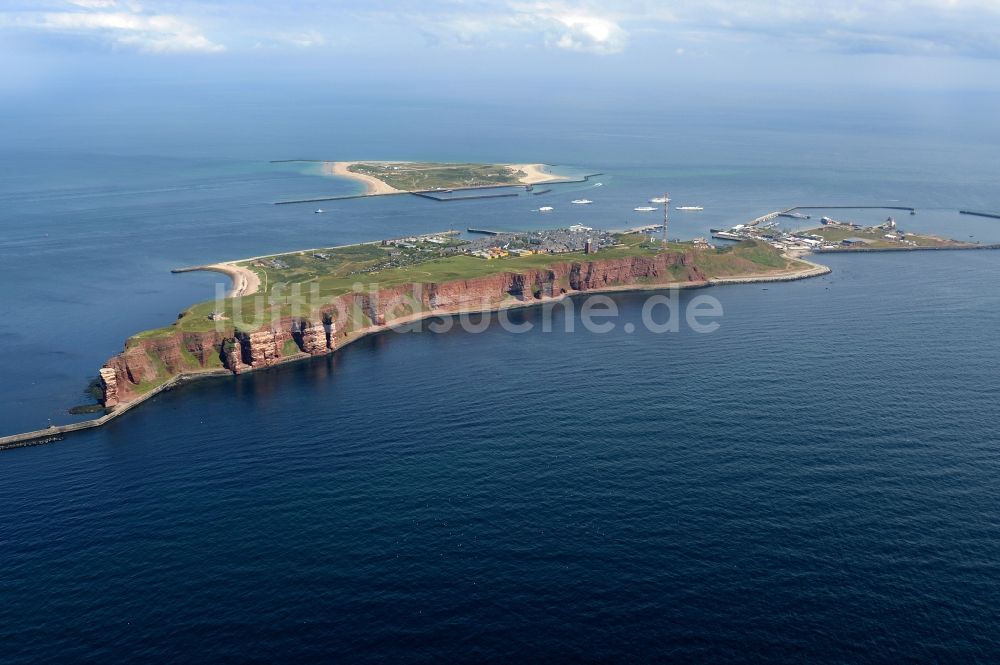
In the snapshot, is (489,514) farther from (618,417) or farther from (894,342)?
(894,342)

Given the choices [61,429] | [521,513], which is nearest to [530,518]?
[521,513]

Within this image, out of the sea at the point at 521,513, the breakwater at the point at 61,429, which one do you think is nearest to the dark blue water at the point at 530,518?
the sea at the point at 521,513

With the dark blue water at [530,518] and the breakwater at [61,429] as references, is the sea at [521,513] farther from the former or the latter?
the breakwater at [61,429]

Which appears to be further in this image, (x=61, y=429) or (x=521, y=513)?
(x=61, y=429)

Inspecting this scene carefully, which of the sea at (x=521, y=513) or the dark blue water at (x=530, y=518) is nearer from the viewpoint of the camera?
the sea at (x=521, y=513)

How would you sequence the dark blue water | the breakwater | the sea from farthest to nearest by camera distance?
the breakwater → the dark blue water → the sea

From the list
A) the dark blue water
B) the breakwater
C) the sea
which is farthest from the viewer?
the breakwater

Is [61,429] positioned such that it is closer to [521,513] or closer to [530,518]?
[521,513]

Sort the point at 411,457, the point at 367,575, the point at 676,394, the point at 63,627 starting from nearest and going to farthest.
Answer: the point at 63,627 < the point at 367,575 < the point at 411,457 < the point at 676,394

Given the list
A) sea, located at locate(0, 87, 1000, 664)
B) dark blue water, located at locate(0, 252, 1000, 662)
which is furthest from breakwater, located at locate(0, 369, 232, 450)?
dark blue water, located at locate(0, 252, 1000, 662)

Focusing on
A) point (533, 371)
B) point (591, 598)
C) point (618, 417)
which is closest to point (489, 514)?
point (591, 598)

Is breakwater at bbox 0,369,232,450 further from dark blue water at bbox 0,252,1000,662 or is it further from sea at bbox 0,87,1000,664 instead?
dark blue water at bbox 0,252,1000,662
